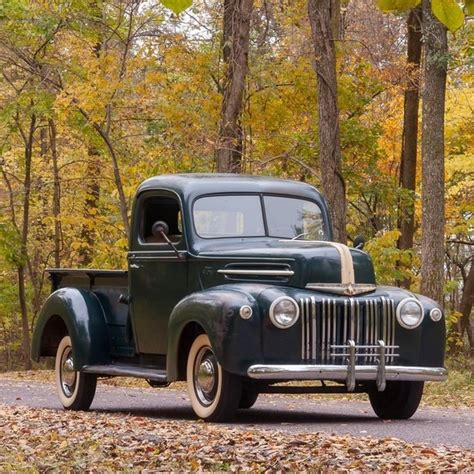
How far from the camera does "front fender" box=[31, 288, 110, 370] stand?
11.8 metres

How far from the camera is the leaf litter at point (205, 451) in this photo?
6727mm

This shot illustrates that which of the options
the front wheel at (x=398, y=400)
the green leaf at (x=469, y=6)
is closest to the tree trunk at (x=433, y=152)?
the front wheel at (x=398, y=400)

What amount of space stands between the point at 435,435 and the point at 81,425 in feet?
8.90

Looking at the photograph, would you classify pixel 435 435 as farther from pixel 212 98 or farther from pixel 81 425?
pixel 212 98

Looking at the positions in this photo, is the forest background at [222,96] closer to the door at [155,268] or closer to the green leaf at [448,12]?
the door at [155,268]

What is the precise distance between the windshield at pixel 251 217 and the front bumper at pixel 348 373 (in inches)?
72.4

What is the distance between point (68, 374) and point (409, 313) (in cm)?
395

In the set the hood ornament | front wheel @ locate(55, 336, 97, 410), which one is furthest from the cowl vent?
front wheel @ locate(55, 336, 97, 410)

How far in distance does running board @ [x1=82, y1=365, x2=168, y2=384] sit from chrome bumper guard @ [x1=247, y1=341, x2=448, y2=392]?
1.42m

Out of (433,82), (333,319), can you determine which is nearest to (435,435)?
(333,319)

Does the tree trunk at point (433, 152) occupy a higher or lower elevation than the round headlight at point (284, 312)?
higher

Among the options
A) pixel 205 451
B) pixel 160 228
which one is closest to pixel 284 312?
pixel 160 228

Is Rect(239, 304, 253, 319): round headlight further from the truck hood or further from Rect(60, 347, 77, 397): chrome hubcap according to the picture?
Rect(60, 347, 77, 397): chrome hubcap

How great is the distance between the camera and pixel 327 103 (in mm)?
17922
